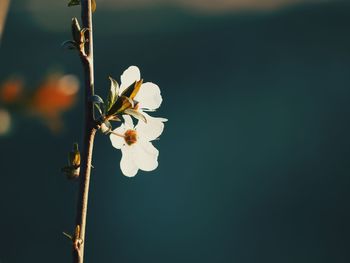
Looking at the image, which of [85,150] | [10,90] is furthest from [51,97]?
[85,150]

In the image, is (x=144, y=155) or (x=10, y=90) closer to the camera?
(x=144, y=155)

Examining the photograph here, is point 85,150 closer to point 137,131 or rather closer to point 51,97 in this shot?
point 137,131

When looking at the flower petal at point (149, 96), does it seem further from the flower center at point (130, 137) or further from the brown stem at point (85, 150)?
the brown stem at point (85, 150)

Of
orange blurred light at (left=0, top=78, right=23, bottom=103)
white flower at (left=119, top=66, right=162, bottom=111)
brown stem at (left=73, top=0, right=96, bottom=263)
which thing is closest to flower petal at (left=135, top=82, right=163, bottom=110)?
white flower at (left=119, top=66, right=162, bottom=111)

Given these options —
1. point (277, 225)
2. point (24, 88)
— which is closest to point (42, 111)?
point (24, 88)

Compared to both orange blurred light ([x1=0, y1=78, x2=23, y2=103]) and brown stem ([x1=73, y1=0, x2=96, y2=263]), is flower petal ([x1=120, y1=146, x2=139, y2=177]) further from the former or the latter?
orange blurred light ([x1=0, y1=78, x2=23, y2=103])

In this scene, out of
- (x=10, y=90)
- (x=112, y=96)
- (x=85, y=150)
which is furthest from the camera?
(x=10, y=90)

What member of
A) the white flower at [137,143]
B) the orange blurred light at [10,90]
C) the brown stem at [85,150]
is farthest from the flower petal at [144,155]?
the orange blurred light at [10,90]
